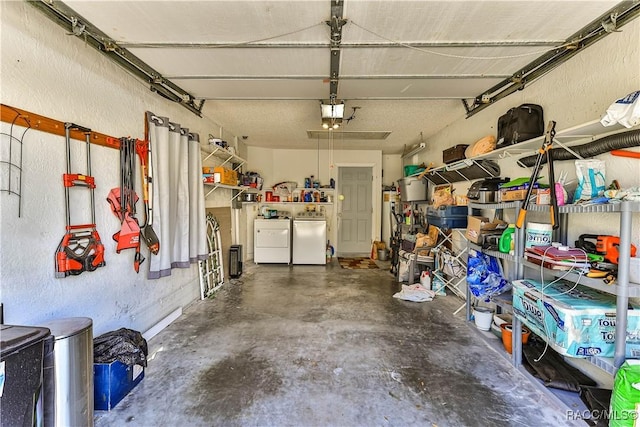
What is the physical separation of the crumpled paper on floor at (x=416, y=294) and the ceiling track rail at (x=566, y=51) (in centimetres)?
235

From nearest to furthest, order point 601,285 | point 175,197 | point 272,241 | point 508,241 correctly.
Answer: point 601,285 → point 508,241 → point 175,197 → point 272,241

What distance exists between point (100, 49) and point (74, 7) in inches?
15.2

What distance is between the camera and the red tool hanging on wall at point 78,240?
5.71ft

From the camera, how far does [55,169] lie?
1.72m

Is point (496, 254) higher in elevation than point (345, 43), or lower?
lower

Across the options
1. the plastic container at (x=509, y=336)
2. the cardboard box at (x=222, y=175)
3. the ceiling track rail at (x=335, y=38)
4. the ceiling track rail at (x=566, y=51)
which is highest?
the ceiling track rail at (x=335, y=38)

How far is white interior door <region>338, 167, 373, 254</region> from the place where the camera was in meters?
6.46

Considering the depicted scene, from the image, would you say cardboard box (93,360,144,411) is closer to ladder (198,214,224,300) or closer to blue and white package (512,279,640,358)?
ladder (198,214,224,300)

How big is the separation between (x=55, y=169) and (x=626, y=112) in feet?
10.4

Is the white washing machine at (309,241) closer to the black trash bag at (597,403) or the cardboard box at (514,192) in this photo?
the cardboard box at (514,192)

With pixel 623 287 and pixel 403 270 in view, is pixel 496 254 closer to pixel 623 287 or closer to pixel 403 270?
pixel 623 287

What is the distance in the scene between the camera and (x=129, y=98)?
2.38 m

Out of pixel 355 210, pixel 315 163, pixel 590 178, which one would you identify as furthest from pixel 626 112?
pixel 315 163

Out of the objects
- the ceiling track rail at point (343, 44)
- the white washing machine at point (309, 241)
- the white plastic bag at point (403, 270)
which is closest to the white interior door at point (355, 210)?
the white washing machine at point (309, 241)
